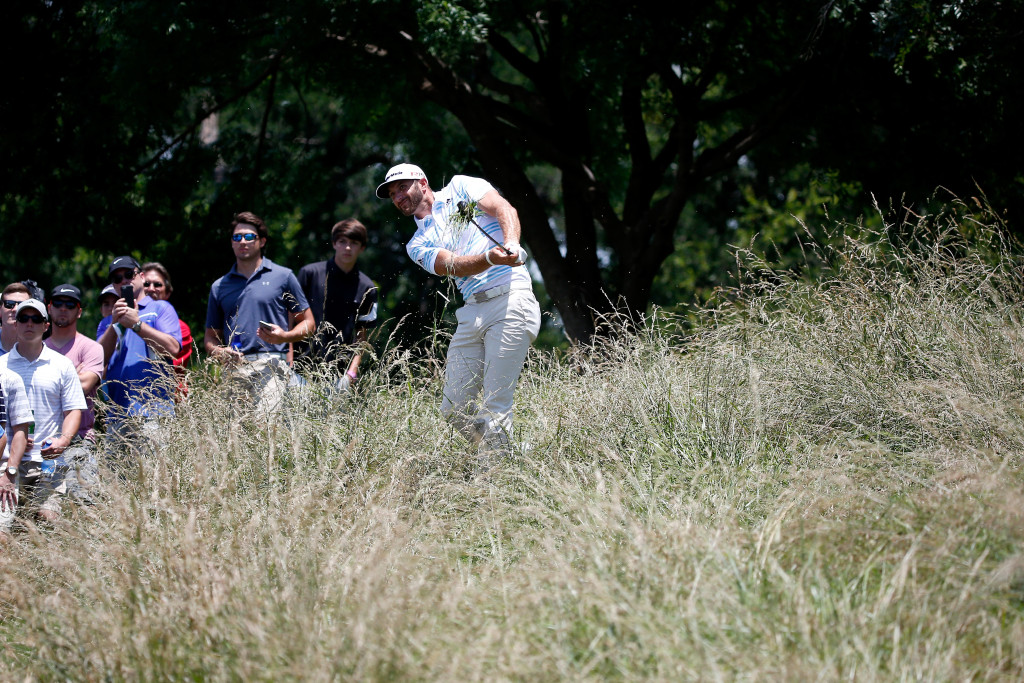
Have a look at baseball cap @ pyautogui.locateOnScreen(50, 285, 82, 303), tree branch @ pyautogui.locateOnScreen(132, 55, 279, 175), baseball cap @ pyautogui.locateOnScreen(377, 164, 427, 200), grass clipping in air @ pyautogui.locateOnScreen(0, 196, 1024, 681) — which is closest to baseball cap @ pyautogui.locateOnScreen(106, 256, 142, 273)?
baseball cap @ pyautogui.locateOnScreen(50, 285, 82, 303)

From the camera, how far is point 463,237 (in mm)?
5137

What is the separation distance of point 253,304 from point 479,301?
198 centimetres

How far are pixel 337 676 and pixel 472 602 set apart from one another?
63 centimetres

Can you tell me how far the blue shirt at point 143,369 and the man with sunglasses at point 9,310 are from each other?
0.63 m

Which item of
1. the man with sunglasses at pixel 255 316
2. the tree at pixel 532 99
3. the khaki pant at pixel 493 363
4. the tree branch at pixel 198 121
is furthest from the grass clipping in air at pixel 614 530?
the tree branch at pixel 198 121

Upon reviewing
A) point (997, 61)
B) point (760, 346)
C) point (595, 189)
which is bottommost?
point (760, 346)

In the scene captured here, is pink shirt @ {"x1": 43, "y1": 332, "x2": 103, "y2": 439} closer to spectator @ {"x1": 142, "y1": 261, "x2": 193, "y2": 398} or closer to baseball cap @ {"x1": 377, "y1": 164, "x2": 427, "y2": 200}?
spectator @ {"x1": 142, "y1": 261, "x2": 193, "y2": 398}

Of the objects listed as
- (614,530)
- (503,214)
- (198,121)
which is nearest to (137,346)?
(503,214)

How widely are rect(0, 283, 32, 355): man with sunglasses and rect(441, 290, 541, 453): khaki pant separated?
9.65 feet

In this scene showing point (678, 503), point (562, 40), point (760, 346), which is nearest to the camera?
point (678, 503)

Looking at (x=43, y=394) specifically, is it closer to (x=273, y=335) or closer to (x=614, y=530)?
(x=273, y=335)

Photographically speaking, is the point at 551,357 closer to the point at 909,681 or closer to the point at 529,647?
the point at 529,647

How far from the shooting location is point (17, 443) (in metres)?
5.32

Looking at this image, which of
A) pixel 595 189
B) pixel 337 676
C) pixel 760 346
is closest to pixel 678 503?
pixel 337 676
